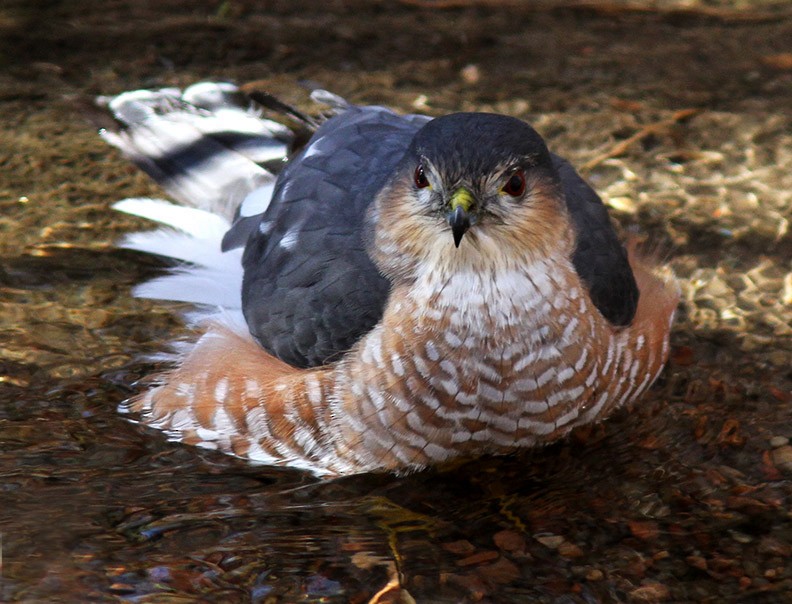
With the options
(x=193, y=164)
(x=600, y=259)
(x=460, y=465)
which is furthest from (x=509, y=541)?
(x=193, y=164)

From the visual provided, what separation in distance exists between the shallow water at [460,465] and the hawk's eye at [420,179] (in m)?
1.21

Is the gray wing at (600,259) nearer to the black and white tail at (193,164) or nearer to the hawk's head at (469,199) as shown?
the hawk's head at (469,199)

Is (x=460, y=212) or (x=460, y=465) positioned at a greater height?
(x=460, y=212)

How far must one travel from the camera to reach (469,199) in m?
4.08

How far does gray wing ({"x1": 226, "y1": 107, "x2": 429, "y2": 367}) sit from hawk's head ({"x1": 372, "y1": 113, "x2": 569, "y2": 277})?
163 millimetres

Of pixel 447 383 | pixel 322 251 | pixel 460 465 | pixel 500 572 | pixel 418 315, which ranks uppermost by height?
pixel 322 251

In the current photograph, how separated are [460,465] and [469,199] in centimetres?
122

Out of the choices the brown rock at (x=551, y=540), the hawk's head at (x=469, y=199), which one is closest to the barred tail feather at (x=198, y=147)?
the hawk's head at (x=469, y=199)

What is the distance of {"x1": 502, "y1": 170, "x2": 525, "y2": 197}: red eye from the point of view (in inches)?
165

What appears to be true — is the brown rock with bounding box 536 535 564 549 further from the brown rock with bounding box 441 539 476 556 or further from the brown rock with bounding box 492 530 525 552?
the brown rock with bounding box 441 539 476 556

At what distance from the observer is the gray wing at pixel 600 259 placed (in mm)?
4586

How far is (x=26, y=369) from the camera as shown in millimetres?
5199

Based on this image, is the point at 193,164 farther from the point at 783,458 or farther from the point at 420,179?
the point at 783,458

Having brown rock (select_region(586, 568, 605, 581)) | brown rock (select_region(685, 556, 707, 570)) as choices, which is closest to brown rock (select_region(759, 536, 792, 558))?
brown rock (select_region(685, 556, 707, 570))
